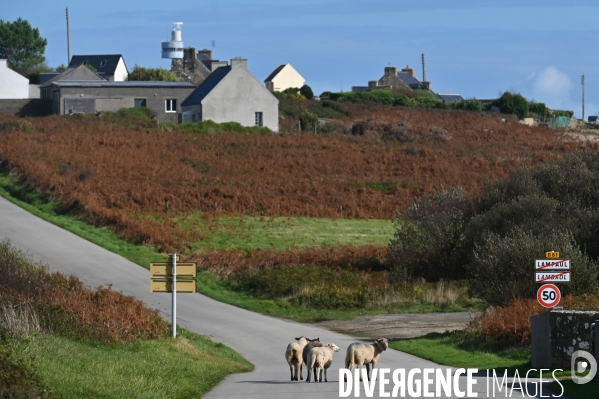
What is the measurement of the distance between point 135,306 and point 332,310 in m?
14.1

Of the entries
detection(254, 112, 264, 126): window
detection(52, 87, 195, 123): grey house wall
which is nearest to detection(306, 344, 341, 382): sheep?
detection(254, 112, 264, 126): window

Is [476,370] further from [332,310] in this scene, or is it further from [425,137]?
[425,137]

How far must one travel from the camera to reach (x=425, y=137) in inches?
3300

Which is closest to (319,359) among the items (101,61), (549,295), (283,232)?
(549,295)

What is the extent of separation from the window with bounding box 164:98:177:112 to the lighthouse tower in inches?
3213

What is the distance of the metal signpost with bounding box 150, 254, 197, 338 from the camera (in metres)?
22.3

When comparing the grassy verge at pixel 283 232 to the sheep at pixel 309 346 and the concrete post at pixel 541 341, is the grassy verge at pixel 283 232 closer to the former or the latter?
the concrete post at pixel 541 341

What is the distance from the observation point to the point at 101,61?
398 ft

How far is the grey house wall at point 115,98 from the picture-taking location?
82500 millimetres

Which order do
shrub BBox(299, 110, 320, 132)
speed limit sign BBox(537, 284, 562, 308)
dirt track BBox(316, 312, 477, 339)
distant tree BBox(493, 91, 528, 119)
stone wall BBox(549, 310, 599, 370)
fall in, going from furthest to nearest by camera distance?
distant tree BBox(493, 91, 528, 119)
shrub BBox(299, 110, 320, 132)
dirt track BBox(316, 312, 477, 339)
speed limit sign BBox(537, 284, 562, 308)
stone wall BBox(549, 310, 599, 370)

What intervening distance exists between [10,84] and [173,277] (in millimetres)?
81383

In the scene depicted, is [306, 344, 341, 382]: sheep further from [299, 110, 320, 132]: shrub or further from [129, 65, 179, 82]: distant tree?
[129, 65, 179, 82]: distant tree

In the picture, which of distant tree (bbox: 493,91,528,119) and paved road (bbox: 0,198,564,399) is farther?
distant tree (bbox: 493,91,528,119)

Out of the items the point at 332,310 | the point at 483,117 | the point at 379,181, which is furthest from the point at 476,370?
the point at 483,117
